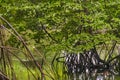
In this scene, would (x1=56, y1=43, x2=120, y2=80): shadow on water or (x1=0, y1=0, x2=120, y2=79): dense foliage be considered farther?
(x1=56, y1=43, x2=120, y2=80): shadow on water

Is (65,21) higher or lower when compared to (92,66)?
higher

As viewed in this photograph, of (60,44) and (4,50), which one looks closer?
(4,50)

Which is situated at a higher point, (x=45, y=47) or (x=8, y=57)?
(x=8, y=57)

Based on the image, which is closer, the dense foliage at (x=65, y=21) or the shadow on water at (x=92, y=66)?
the dense foliage at (x=65, y=21)

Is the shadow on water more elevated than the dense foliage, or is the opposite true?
the dense foliage

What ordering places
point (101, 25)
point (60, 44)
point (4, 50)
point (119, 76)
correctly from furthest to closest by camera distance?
point (119, 76), point (60, 44), point (101, 25), point (4, 50)

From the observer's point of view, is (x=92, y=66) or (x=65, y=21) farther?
(x=92, y=66)

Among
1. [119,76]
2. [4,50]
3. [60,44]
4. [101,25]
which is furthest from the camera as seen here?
[119,76]

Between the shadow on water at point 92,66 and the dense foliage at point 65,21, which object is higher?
the dense foliage at point 65,21

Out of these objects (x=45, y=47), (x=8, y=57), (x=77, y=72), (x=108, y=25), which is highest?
(x=8, y=57)

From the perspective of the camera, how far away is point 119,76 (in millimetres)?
11789

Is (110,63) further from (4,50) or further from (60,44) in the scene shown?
(4,50)

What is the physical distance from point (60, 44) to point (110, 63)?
3276mm

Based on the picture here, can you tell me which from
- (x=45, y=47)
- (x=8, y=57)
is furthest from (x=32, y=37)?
(x=8, y=57)
